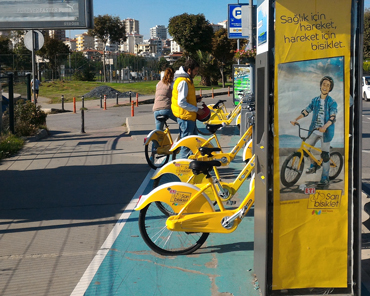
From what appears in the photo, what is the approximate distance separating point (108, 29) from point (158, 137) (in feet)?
163

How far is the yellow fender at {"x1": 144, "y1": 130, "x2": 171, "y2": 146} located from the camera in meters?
8.86

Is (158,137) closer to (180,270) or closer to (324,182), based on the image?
(180,270)

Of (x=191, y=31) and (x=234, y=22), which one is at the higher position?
(x=191, y=31)

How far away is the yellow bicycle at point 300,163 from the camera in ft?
11.7

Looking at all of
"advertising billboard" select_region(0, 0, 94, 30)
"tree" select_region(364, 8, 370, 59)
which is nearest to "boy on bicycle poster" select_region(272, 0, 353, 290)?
"advertising billboard" select_region(0, 0, 94, 30)

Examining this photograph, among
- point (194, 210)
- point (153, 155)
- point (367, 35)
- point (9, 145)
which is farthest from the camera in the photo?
point (367, 35)

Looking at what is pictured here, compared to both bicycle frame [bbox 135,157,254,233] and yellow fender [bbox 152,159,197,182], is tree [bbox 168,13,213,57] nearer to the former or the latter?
yellow fender [bbox 152,159,197,182]

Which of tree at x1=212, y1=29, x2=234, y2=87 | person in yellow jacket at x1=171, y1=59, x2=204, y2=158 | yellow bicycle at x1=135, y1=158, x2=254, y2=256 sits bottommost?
yellow bicycle at x1=135, y1=158, x2=254, y2=256

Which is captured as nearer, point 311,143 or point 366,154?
point 311,143

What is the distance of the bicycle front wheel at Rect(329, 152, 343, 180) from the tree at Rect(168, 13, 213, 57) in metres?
46.3

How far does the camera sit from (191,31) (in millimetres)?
48625

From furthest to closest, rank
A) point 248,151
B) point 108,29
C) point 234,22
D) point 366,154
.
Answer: point 108,29, point 234,22, point 366,154, point 248,151

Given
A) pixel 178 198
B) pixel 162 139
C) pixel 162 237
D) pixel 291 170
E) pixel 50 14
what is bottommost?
pixel 162 237

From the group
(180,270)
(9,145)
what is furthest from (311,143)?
(9,145)
